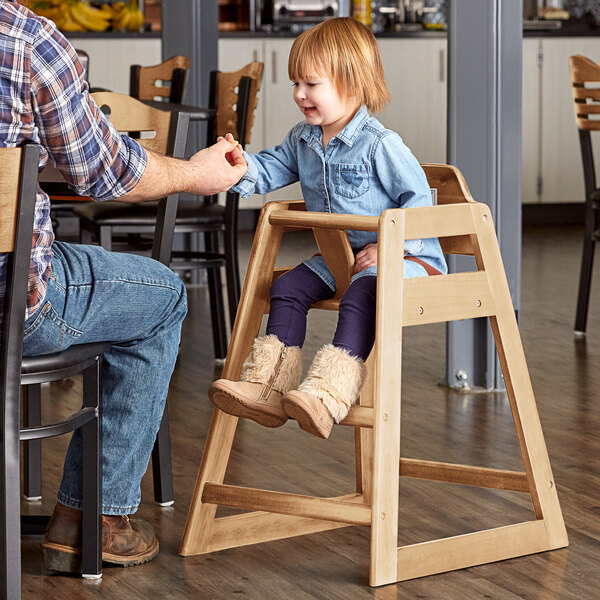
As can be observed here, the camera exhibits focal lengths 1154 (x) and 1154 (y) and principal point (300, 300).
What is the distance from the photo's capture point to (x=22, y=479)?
2.31 metres

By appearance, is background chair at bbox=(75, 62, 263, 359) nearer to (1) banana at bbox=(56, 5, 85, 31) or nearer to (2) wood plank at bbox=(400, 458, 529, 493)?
(2) wood plank at bbox=(400, 458, 529, 493)

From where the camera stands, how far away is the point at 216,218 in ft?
11.1

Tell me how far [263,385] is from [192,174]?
1.15 ft

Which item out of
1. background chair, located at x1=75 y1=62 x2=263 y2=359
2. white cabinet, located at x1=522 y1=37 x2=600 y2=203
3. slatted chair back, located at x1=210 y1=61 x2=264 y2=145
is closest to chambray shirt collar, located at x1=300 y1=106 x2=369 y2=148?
background chair, located at x1=75 y1=62 x2=263 y2=359

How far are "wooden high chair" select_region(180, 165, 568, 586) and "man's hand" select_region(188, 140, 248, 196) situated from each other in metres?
0.12

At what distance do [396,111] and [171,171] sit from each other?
16.8 ft

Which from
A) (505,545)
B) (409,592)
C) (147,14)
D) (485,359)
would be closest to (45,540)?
(409,592)

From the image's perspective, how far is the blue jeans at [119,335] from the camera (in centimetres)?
165

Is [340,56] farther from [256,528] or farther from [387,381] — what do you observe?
[256,528]

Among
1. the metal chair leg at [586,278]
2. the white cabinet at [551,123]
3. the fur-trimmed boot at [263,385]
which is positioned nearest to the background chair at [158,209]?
the fur-trimmed boot at [263,385]

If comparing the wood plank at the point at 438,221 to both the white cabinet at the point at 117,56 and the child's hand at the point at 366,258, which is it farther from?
the white cabinet at the point at 117,56

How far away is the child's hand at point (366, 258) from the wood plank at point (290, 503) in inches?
15.2

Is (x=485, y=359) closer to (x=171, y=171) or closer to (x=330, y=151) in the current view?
(x=330, y=151)

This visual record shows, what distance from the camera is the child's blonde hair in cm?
194
